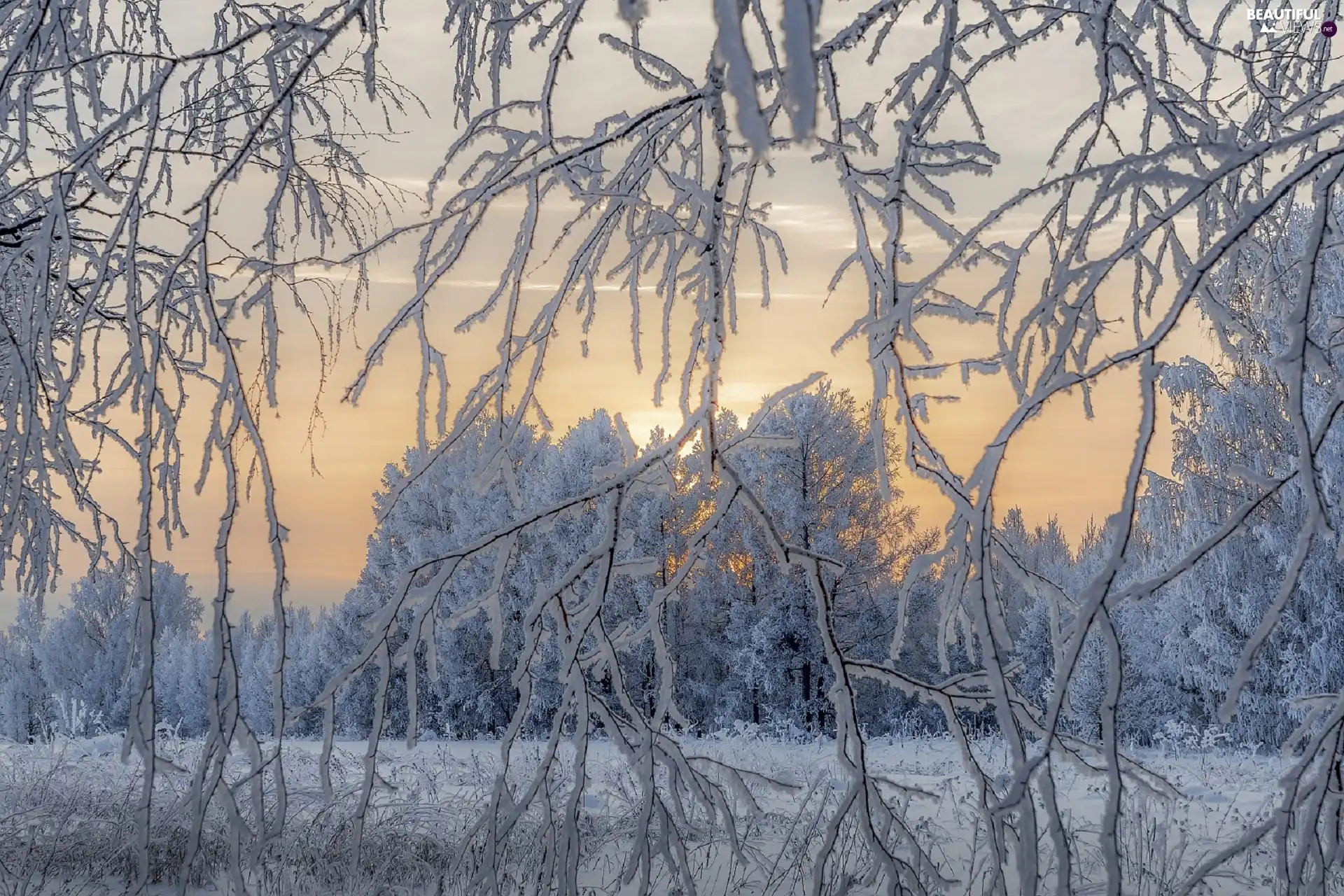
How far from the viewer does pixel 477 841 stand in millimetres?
4863

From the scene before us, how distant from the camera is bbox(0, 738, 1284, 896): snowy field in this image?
15.8ft

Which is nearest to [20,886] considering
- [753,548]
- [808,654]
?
[753,548]

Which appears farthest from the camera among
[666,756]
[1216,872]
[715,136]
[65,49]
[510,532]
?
[1216,872]

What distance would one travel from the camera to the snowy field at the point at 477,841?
4805mm

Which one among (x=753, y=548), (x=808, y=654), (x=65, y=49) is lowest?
(x=808, y=654)

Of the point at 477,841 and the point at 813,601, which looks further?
the point at 813,601

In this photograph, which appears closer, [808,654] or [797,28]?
[797,28]

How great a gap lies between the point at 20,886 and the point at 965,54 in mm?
4701

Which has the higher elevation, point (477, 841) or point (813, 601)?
point (813, 601)

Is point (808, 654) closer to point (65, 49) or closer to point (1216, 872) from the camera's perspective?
point (1216, 872)

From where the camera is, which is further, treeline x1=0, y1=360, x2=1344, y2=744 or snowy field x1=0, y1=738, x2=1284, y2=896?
treeline x1=0, y1=360, x2=1344, y2=744

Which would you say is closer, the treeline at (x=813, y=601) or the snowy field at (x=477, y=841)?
the snowy field at (x=477, y=841)

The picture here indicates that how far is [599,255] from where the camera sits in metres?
1.87

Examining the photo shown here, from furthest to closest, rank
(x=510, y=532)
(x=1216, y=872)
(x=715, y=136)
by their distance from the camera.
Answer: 1. (x=1216, y=872)
2. (x=510, y=532)
3. (x=715, y=136)
